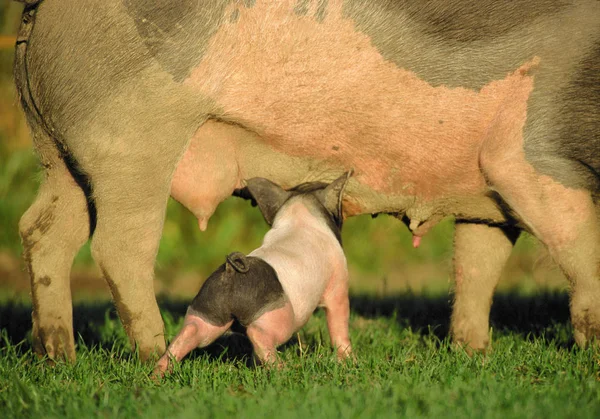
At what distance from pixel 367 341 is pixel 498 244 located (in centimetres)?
87

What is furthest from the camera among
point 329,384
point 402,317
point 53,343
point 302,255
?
point 402,317

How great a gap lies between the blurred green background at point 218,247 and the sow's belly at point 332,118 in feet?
12.3

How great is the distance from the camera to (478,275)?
5.04 m

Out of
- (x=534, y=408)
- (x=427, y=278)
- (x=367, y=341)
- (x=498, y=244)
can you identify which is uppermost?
(x=534, y=408)

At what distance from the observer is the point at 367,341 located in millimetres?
4961

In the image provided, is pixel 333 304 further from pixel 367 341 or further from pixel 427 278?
pixel 427 278

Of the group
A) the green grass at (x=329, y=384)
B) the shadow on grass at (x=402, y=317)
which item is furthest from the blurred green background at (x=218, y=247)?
the green grass at (x=329, y=384)

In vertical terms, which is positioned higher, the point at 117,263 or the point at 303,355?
the point at 117,263

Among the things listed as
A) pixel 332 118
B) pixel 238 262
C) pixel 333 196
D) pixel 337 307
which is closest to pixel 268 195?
pixel 333 196

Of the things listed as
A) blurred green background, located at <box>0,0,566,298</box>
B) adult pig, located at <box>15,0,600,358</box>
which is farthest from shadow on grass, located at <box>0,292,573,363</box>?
blurred green background, located at <box>0,0,566,298</box>

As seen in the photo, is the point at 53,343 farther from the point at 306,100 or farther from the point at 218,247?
the point at 218,247

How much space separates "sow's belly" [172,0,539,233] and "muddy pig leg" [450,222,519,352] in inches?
13.2

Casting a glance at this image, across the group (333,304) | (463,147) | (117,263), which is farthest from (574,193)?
(117,263)

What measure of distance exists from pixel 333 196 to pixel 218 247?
4.51 metres
